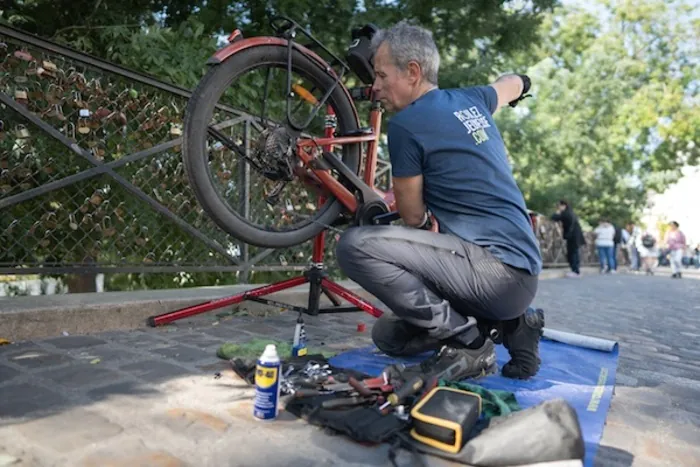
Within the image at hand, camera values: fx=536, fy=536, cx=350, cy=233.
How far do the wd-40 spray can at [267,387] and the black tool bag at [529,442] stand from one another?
19.0 inches

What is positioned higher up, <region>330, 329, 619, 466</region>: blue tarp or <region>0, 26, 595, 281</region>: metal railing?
<region>0, 26, 595, 281</region>: metal railing

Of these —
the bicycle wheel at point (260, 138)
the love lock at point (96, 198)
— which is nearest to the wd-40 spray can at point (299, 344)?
the bicycle wheel at point (260, 138)

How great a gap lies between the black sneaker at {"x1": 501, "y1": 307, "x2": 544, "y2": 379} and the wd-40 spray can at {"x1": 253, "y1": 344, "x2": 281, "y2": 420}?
1.22m

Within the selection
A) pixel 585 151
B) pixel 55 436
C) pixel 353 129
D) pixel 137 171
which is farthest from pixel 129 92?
pixel 585 151

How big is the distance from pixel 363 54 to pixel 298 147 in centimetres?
71

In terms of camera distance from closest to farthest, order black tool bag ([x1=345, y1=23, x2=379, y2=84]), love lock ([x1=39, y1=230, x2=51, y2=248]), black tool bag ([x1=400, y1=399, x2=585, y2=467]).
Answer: black tool bag ([x1=400, y1=399, x2=585, y2=467]), black tool bag ([x1=345, y1=23, x2=379, y2=84]), love lock ([x1=39, y1=230, x2=51, y2=248])

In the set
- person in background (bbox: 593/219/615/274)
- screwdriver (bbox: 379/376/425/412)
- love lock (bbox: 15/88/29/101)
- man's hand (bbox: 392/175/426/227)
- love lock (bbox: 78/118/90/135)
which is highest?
love lock (bbox: 15/88/29/101)

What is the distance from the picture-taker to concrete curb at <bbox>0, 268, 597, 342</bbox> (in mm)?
2832

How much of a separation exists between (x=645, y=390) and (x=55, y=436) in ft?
7.92

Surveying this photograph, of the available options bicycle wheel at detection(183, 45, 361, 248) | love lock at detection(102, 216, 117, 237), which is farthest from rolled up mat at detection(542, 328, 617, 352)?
love lock at detection(102, 216, 117, 237)

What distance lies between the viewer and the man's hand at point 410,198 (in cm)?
239

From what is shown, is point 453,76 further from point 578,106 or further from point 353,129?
point 578,106

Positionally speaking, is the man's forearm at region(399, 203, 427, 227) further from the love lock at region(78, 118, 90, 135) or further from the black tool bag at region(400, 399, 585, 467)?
the love lock at region(78, 118, 90, 135)

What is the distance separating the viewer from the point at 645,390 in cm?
248
